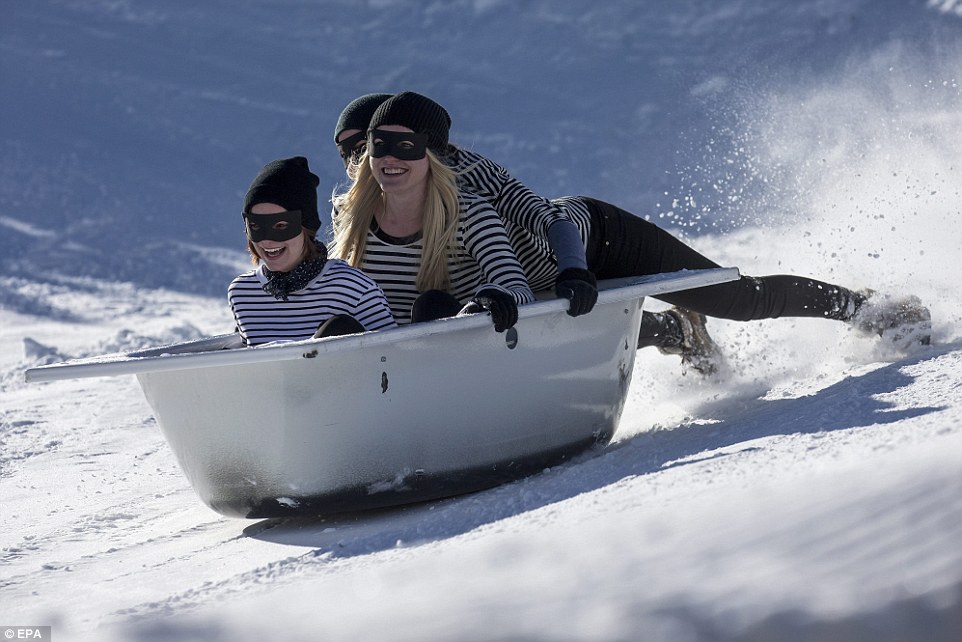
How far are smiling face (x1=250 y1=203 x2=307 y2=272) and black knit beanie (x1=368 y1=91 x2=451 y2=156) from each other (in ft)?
1.27

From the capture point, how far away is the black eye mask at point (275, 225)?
3146mm

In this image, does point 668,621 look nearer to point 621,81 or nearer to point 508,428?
point 508,428

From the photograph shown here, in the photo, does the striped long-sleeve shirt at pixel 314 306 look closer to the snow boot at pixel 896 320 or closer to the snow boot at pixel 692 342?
the snow boot at pixel 692 342

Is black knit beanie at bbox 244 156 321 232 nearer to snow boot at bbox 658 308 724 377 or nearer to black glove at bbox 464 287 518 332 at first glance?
black glove at bbox 464 287 518 332

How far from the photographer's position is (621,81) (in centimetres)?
1897

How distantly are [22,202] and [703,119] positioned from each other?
8.32 metres

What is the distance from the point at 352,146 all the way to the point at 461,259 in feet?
1.88

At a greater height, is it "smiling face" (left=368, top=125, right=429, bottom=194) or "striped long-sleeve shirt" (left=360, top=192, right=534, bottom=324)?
"smiling face" (left=368, top=125, right=429, bottom=194)

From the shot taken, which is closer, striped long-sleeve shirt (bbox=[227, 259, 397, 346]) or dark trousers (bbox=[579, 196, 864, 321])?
striped long-sleeve shirt (bbox=[227, 259, 397, 346])

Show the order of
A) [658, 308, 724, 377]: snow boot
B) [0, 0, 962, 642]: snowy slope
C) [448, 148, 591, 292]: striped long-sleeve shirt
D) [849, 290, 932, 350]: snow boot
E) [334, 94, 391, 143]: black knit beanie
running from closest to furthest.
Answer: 1. [0, 0, 962, 642]: snowy slope
2. [448, 148, 591, 292]: striped long-sleeve shirt
3. [334, 94, 391, 143]: black knit beanie
4. [849, 290, 932, 350]: snow boot
5. [658, 308, 724, 377]: snow boot

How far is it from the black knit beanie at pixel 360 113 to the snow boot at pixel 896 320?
1799 millimetres

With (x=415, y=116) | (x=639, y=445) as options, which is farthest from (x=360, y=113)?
(x=639, y=445)

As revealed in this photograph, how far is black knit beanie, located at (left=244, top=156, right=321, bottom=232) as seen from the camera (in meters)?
3.16

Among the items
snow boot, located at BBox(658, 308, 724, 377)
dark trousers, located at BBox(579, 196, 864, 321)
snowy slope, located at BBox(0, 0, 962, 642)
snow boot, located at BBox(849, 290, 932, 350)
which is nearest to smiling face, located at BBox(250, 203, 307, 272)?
snowy slope, located at BBox(0, 0, 962, 642)
